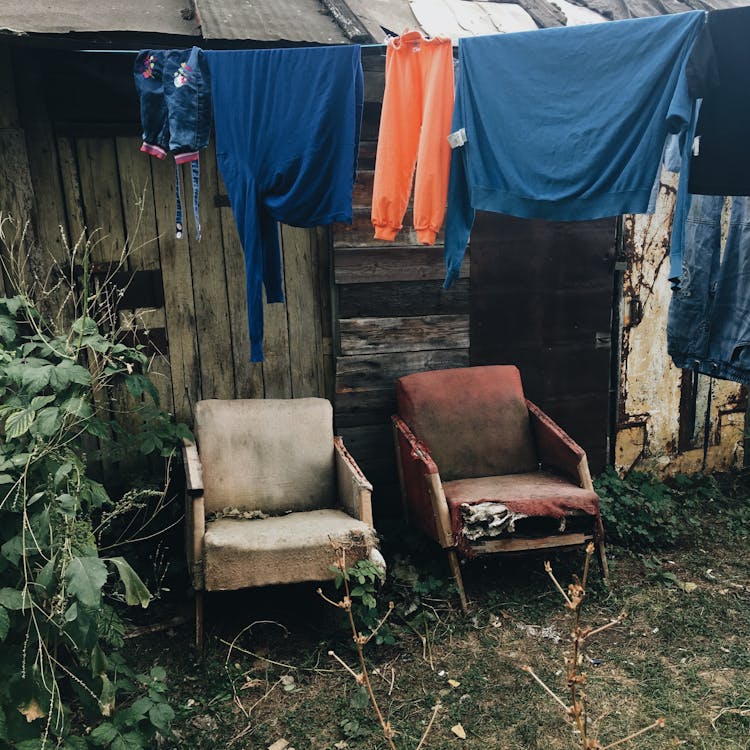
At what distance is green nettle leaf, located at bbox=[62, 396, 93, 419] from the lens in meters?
2.66

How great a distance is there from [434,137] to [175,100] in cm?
114

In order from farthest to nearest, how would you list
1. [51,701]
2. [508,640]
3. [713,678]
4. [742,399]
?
[742,399] → [508,640] → [713,678] → [51,701]

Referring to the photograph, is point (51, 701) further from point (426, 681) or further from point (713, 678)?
point (713, 678)

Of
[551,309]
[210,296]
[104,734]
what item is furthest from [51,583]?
[551,309]

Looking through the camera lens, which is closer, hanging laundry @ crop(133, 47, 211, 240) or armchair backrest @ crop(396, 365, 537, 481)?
hanging laundry @ crop(133, 47, 211, 240)

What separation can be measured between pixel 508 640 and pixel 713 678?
36.9 inches

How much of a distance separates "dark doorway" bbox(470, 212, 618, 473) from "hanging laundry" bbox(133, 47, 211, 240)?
6.45 feet

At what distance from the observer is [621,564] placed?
455cm

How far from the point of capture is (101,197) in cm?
417

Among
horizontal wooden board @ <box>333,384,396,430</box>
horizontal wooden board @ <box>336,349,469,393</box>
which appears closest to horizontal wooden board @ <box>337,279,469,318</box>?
horizontal wooden board @ <box>336,349,469,393</box>

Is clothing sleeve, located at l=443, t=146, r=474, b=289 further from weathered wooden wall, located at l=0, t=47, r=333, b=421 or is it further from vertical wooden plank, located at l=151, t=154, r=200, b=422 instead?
vertical wooden plank, located at l=151, t=154, r=200, b=422

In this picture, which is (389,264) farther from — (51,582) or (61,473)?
(51,582)

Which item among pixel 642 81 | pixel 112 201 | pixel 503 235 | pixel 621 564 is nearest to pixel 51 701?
pixel 112 201

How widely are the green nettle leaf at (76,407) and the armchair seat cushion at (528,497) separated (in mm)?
2006
